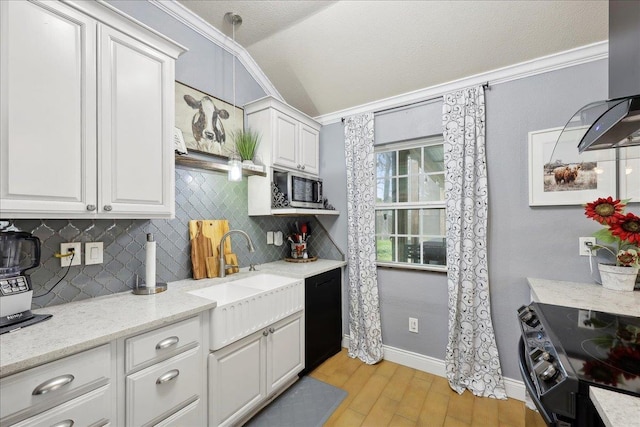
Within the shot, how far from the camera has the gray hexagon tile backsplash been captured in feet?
4.51

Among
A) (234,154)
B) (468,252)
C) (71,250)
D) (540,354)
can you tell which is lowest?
(540,354)

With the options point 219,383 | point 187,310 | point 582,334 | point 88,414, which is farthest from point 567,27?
point 88,414

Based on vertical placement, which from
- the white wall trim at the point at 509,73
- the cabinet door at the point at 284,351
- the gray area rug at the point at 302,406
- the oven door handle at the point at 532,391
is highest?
the white wall trim at the point at 509,73

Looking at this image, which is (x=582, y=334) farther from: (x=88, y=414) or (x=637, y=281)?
(x=88, y=414)

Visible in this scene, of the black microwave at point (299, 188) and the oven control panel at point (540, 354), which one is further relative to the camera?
the black microwave at point (299, 188)

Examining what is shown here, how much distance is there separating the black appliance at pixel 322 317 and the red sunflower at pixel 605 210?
74.4 inches

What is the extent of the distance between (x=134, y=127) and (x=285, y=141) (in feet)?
4.17

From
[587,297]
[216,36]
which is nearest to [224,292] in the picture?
A: [216,36]

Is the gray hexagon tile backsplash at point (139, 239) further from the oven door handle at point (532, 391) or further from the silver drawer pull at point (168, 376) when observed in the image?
the oven door handle at point (532, 391)

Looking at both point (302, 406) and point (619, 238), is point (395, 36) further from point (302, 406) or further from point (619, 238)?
point (302, 406)

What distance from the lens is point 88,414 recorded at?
3.38ft

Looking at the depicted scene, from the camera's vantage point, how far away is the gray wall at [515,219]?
1874 millimetres

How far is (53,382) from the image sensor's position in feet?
3.07

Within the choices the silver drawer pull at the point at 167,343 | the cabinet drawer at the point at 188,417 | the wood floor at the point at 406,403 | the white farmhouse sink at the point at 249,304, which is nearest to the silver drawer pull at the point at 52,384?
the silver drawer pull at the point at 167,343
